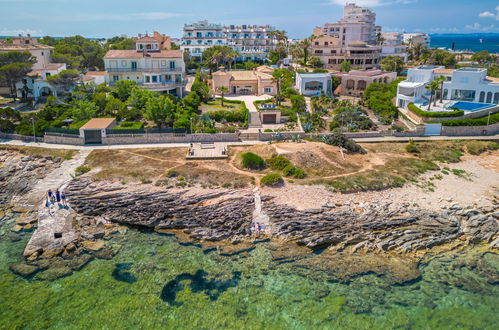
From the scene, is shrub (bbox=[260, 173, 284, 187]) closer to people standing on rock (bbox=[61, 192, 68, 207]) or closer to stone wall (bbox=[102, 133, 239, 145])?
stone wall (bbox=[102, 133, 239, 145])

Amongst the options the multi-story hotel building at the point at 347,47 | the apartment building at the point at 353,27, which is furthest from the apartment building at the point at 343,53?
the apartment building at the point at 353,27

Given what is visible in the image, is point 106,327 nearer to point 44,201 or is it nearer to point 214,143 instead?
Answer: point 44,201

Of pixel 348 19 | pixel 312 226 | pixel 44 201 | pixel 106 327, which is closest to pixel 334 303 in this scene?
pixel 312 226

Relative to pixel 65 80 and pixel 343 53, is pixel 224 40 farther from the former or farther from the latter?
pixel 65 80

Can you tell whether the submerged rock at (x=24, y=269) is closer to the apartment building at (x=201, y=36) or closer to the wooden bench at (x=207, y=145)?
the wooden bench at (x=207, y=145)

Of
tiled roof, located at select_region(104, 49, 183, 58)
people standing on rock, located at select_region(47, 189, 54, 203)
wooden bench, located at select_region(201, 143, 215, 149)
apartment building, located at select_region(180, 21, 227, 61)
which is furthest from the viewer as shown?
apartment building, located at select_region(180, 21, 227, 61)

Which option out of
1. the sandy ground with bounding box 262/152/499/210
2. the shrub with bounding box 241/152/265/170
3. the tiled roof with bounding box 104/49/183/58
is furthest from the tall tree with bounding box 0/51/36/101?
the sandy ground with bounding box 262/152/499/210
